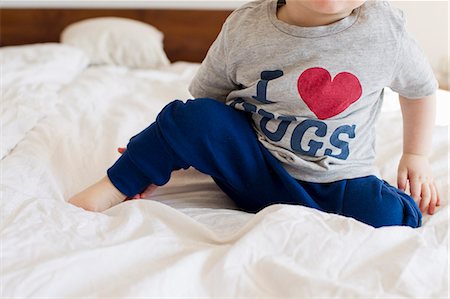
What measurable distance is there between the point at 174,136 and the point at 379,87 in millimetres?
331

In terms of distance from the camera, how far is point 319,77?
2.57 feet

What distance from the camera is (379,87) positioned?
0.81m

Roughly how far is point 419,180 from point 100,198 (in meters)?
0.53

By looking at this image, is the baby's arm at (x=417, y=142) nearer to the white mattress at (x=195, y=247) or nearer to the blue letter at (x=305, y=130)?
the white mattress at (x=195, y=247)

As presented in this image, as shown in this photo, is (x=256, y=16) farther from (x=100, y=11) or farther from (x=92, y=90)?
(x=100, y=11)

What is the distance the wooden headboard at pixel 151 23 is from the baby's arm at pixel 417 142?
136cm

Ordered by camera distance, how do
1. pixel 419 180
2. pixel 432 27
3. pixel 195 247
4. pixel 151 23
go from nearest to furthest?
pixel 195 247 → pixel 419 180 → pixel 432 27 → pixel 151 23

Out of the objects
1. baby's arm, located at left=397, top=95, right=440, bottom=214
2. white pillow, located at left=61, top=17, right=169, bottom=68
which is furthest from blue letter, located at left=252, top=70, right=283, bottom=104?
white pillow, located at left=61, top=17, right=169, bottom=68

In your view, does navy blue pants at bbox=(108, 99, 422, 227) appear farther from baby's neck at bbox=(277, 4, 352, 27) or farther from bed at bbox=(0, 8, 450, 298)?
baby's neck at bbox=(277, 4, 352, 27)

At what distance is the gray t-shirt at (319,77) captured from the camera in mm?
778

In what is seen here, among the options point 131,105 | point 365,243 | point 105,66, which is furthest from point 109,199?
point 105,66

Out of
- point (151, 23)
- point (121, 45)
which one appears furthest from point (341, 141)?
point (151, 23)

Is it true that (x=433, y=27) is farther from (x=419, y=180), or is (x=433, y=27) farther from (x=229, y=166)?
(x=229, y=166)

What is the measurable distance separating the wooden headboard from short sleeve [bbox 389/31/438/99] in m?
1.39
